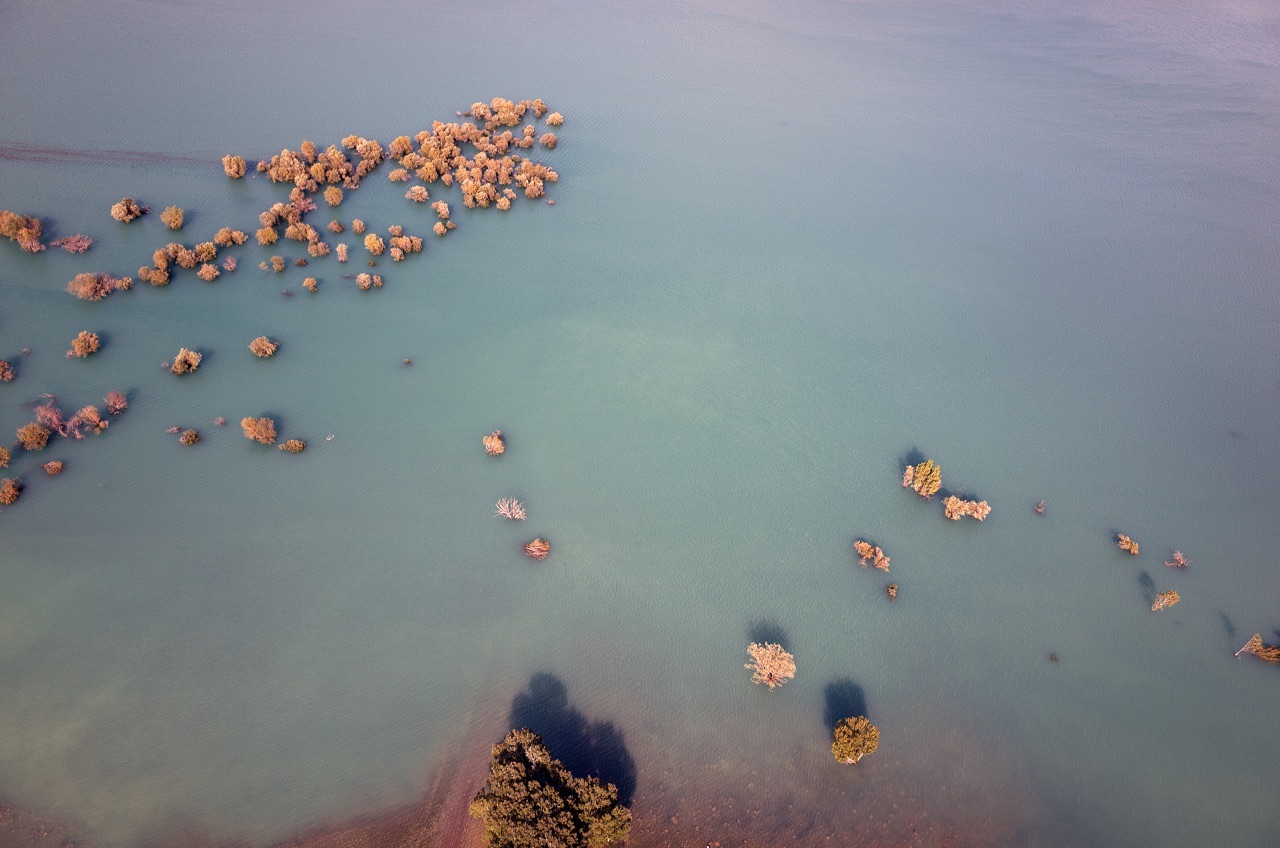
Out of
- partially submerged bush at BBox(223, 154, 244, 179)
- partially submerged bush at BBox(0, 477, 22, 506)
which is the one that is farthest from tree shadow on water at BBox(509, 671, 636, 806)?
partially submerged bush at BBox(223, 154, 244, 179)

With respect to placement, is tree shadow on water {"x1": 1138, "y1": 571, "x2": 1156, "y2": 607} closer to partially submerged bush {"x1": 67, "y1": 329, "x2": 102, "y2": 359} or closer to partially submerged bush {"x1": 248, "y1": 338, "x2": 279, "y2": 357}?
partially submerged bush {"x1": 248, "y1": 338, "x2": 279, "y2": 357}

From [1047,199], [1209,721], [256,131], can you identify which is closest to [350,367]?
[256,131]

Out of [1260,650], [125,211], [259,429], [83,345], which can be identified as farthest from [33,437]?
[1260,650]

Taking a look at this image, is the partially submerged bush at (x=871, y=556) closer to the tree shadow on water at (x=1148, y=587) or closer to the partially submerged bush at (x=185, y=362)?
the tree shadow on water at (x=1148, y=587)

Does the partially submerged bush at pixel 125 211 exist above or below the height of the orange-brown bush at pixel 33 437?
above

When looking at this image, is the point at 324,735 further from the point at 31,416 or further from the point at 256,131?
the point at 256,131

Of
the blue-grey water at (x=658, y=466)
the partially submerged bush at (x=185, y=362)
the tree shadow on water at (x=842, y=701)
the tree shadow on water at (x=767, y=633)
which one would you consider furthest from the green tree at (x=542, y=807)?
the partially submerged bush at (x=185, y=362)

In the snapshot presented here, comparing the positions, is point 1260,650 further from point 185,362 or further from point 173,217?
point 173,217
